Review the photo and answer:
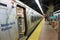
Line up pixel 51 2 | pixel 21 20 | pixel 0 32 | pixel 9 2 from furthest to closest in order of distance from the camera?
pixel 51 2 → pixel 21 20 → pixel 9 2 → pixel 0 32

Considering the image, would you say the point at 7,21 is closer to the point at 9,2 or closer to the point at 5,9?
the point at 5,9

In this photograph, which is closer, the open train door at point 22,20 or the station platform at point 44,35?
the open train door at point 22,20

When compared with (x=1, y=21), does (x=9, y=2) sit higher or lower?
higher

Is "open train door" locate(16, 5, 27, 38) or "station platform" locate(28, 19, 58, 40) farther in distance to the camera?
"station platform" locate(28, 19, 58, 40)

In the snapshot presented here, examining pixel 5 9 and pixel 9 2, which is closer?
pixel 5 9

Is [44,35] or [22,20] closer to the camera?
[22,20]

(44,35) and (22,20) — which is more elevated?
(22,20)

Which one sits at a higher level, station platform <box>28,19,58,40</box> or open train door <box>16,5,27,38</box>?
open train door <box>16,5,27,38</box>

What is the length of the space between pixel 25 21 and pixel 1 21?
4870 mm

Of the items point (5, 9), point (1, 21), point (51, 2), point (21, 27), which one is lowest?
point (21, 27)

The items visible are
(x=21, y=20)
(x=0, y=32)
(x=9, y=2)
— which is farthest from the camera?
(x=21, y=20)

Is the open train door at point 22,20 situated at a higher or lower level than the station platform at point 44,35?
higher

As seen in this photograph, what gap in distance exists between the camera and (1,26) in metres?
4.09

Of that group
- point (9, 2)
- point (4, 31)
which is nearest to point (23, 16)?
point (9, 2)
